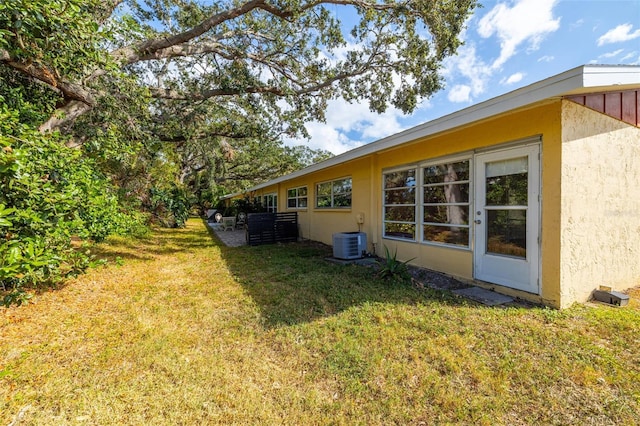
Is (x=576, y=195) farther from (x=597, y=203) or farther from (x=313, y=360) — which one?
(x=313, y=360)

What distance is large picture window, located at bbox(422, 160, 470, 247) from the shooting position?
5055mm

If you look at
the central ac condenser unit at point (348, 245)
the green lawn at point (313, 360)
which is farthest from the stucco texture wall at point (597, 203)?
the central ac condenser unit at point (348, 245)

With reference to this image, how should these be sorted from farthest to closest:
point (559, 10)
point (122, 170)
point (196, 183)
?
point (196, 183), point (122, 170), point (559, 10)

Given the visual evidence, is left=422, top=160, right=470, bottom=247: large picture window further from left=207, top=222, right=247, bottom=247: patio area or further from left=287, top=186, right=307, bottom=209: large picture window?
left=287, top=186, right=307, bottom=209: large picture window

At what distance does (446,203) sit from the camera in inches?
213

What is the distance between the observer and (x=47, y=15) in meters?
3.14

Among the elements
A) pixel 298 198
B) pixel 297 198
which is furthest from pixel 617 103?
pixel 297 198

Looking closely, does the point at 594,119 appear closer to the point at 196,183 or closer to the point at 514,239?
the point at 514,239

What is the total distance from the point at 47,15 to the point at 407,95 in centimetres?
895

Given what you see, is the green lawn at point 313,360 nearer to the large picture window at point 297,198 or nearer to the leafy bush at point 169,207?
the large picture window at point 297,198

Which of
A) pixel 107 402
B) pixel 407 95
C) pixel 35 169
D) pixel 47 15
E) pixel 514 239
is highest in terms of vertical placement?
pixel 407 95

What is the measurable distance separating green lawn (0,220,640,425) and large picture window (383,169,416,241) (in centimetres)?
213

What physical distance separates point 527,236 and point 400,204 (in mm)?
2815

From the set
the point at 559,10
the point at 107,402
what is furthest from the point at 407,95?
the point at 107,402
